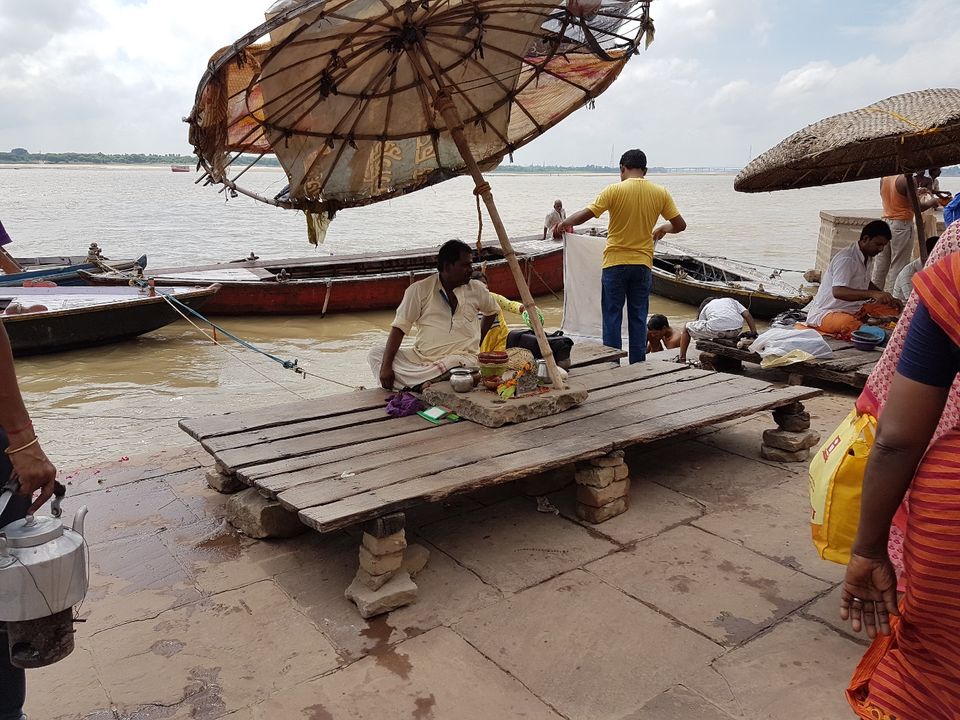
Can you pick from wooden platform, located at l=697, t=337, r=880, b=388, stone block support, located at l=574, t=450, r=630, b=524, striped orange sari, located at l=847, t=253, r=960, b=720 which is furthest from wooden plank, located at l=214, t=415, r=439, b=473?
wooden platform, located at l=697, t=337, r=880, b=388

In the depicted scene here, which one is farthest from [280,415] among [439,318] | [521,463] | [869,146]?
[869,146]

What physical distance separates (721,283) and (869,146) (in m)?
8.11

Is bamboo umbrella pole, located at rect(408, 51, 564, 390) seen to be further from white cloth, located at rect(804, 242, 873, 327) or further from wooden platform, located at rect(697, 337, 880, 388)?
white cloth, located at rect(804, 242, 873, 327)

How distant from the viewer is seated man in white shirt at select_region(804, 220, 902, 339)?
6.19 metres

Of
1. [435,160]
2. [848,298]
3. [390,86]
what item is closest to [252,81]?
[390,86]

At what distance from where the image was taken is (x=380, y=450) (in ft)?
11.7

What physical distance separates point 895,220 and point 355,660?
292 inches

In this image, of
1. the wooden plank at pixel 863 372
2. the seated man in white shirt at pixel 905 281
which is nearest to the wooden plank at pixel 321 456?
the wooden plank at pixel 863 372

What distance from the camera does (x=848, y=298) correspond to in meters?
6.38

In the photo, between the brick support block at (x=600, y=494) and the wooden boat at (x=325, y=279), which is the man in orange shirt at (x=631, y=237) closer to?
the brick support block at (x=600, y=494)

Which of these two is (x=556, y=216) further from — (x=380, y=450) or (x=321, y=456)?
(x=321, y=456)

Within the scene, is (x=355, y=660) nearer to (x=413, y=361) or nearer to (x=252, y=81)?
(x=413, y=361)

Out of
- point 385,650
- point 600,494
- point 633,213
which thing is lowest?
point 385,650

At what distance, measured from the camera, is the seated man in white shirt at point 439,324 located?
4.46 metres
